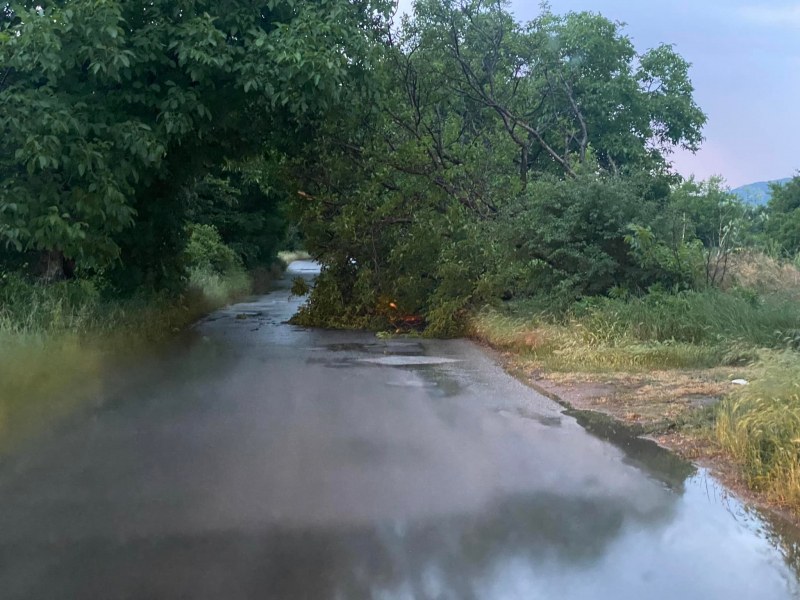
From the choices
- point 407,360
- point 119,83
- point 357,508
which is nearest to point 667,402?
point 357,508

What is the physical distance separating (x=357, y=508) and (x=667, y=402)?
532 cm

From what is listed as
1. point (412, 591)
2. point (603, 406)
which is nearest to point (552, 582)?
point (412, 591)

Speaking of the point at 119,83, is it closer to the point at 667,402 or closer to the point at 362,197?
the point at 362,197

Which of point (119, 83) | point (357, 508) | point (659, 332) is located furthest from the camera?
point (659, 332)

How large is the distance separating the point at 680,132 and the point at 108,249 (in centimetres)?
3326

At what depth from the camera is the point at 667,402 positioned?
1036cm

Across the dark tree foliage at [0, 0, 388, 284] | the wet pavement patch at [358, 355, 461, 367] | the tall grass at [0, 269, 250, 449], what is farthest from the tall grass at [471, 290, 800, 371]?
the tall grass at [0, 269, 250, 449]

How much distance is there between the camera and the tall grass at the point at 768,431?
668cm

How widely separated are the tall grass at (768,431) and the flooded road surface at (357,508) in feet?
1.33

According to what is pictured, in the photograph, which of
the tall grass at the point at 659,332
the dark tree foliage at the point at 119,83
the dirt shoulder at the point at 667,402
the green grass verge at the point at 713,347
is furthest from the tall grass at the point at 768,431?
the dark tree foliage at the point at 119,83

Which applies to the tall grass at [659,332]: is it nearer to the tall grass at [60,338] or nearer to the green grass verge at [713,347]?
the green grass verge at [713,347]

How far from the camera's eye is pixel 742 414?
27.2 ft

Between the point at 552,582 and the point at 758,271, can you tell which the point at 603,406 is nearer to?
the point at 552,582

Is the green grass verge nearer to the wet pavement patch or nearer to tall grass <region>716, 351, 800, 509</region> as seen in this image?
tall grass <region>716, 351, 800, 509</region>
